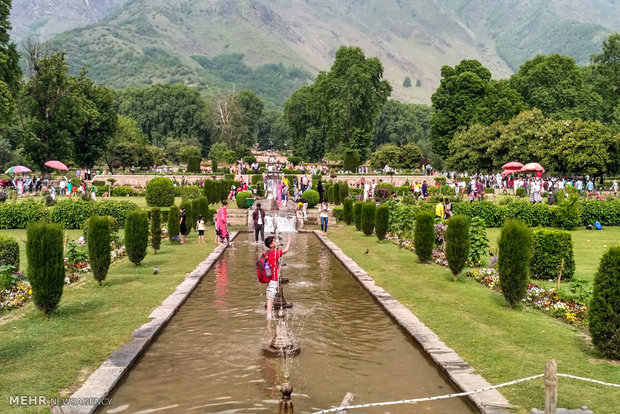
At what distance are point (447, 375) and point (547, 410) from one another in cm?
184

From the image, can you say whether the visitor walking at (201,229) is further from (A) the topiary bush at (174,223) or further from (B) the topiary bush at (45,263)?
(B) the topiary bush at (45,263)

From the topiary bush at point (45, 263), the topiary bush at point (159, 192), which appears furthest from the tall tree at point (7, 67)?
the topiary bush at point (45, 263)

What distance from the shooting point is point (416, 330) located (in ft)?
29.1

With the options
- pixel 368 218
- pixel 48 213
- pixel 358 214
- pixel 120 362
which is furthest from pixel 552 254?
pixel 48 213

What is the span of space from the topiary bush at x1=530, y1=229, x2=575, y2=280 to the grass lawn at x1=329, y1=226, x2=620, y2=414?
1531mm

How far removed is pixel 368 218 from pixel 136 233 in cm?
1085

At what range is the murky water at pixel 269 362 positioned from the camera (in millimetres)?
6230

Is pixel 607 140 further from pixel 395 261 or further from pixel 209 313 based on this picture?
pixel 209 313

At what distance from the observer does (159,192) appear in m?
32.2

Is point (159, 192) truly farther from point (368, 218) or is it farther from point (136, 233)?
point (136, 233)

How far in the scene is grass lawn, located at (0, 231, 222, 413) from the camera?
6512mm

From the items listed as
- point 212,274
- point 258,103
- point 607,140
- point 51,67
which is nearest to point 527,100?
point 607,140

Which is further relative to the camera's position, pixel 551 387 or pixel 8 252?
pixel 8 252

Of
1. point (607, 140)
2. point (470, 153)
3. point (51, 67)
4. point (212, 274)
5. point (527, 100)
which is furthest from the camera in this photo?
point (527, 100)
